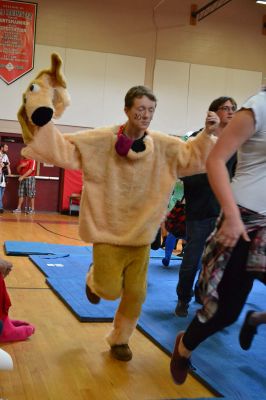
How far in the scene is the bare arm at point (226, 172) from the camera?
1.73 m

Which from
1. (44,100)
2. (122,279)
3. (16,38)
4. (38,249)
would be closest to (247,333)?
(122,279)

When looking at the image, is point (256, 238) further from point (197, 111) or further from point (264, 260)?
point (197, 111)

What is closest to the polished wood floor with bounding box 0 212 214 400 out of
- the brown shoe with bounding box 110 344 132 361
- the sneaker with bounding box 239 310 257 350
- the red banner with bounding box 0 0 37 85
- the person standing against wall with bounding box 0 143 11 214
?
the brown shoe with bounding box 110 344 132 361

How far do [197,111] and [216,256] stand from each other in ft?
36.7

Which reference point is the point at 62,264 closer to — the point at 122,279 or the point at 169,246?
the point at 169,246

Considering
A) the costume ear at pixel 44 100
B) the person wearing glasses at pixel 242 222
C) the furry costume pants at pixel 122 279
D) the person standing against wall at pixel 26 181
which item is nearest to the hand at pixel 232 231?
the person wearing glasses at pixel 242 222

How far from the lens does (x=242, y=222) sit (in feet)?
5.97

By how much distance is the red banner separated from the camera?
455 inches

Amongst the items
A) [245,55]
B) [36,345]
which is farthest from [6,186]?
[36,345]

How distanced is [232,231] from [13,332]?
169 cm

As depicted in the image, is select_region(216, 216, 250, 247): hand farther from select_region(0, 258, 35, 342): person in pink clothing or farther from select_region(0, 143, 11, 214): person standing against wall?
select_region(0, 143, 11, 214): person standing against wall

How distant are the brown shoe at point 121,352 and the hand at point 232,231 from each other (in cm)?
126

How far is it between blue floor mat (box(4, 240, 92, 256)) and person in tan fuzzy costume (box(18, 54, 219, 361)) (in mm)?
3302

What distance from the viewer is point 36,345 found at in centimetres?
291
